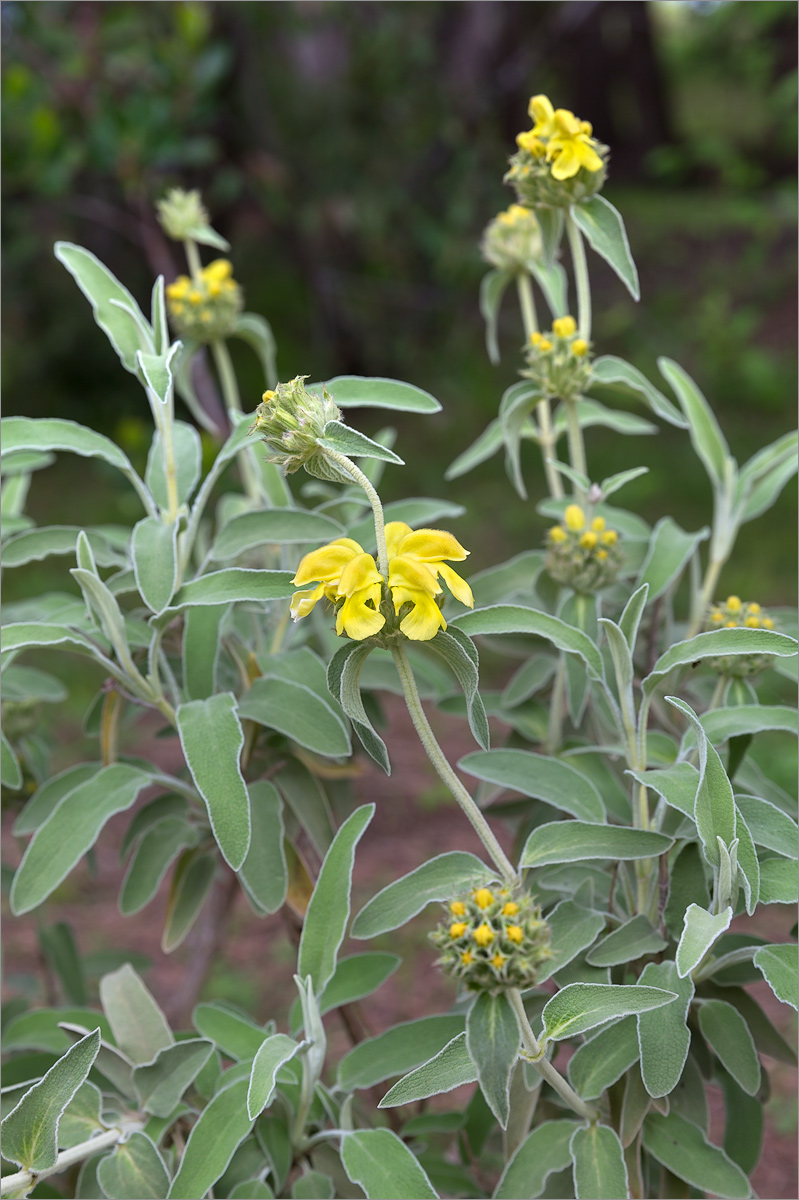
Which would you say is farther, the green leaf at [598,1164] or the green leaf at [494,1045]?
the green leaf at [598,1164]

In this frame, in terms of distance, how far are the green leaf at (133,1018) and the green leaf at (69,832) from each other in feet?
0.39

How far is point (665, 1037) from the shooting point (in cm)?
67

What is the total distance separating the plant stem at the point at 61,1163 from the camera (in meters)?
0.64

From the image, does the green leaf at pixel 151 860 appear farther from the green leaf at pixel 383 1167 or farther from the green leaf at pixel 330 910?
the green leaf at pixel 383 1167

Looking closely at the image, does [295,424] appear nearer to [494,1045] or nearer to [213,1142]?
[494,1045]

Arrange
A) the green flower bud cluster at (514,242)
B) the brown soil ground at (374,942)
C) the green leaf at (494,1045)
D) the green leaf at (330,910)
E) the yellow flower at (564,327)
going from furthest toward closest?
1. the brown soil ground at (374,942)
2. the green flower bud cluster at (514,242)
3. the yellow flower at (564,327)
4. the green leaf at (330,910)
5. the green leaf at (494,1045)

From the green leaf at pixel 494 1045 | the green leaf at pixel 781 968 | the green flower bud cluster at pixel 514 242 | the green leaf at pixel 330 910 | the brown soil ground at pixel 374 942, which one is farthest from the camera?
the brown soil ground at pixel 374 942

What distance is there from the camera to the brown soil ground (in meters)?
1.62

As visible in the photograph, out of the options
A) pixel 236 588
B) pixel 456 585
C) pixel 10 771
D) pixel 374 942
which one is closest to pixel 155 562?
pixel 236 588

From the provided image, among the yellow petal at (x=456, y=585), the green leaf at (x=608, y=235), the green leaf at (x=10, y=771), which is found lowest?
the green leaf at (x=10, y=771)

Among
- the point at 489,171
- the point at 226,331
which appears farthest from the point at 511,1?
the point at 226,331

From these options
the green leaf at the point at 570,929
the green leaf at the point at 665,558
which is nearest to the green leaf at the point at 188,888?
the green leaf at the point at 570,929

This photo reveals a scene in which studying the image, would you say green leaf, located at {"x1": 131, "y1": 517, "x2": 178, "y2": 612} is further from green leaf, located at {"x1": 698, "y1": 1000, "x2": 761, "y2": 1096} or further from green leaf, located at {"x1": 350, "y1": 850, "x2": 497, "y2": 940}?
green leaf, located at {"x1": 698, "y1": 1000, "x2": 761, "y2": 1096}

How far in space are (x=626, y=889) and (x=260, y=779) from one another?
0.32 metres
